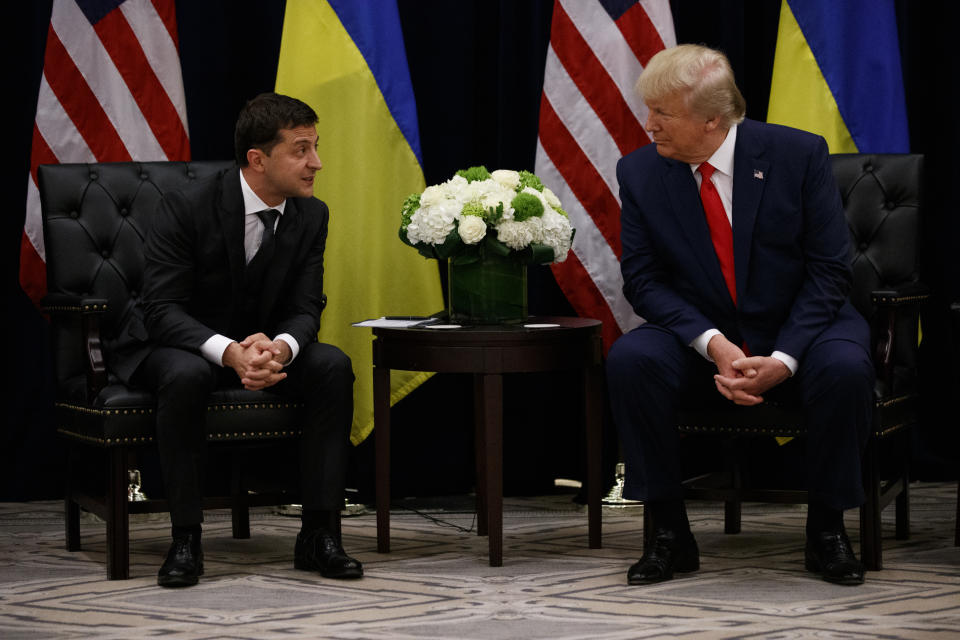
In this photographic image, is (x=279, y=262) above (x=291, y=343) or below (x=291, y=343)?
above

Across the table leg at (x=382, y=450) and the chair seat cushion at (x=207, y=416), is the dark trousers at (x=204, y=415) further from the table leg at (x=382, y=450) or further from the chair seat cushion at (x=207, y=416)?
the table leg at (x=382, y=450)

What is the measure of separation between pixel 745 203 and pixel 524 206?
57 cm

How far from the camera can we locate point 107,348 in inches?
143

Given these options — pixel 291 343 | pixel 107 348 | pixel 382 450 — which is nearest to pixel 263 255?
pixel 291 343

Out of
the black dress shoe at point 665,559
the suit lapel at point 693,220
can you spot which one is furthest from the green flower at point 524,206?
the black dress shoe at point 665,559

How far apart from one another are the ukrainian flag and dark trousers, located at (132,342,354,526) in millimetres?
743

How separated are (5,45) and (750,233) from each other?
259 centimetres

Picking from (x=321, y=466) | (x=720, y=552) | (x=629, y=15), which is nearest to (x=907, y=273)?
(x=720, y=552)

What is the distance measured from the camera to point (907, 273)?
3.69m

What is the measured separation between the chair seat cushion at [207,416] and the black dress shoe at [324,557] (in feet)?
0.88

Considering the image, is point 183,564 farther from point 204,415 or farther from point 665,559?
point 665,559

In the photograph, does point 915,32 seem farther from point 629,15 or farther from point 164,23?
point 164,23

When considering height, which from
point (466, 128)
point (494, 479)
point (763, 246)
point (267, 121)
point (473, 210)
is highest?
point (466, 128)

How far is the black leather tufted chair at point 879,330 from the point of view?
10.8ft
